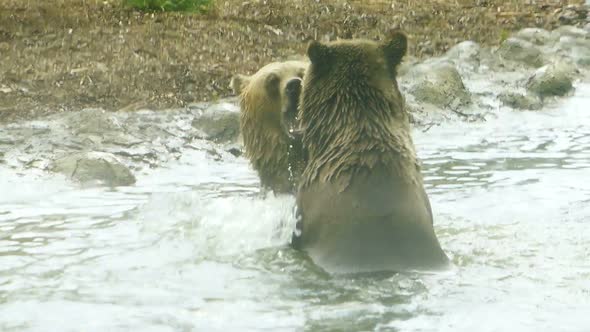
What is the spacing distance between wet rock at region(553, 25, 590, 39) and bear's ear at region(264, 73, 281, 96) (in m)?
8.67

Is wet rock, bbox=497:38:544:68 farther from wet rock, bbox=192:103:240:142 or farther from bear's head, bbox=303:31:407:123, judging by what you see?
bear's head, bbox=303:31:407:123

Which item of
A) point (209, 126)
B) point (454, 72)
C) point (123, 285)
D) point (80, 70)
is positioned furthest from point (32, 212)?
point (454, 72)

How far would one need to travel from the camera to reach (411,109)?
12.6 metres

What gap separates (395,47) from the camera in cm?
678

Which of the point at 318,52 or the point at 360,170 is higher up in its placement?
the point at 318,52

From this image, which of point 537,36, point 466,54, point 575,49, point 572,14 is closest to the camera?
point 466,54

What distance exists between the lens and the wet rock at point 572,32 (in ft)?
51.9

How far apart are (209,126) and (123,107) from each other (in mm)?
1044

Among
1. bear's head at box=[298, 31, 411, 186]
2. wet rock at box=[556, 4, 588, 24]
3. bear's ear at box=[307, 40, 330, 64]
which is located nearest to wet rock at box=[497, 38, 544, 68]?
wet rock at box=[556, 4, 588, 24]

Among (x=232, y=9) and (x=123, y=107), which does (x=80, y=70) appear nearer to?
(x=123, y=107)

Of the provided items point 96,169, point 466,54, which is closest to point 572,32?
point 466,54

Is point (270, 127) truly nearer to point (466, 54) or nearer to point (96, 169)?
point (96, 169)

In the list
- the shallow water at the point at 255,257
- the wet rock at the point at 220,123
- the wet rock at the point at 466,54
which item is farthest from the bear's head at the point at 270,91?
the wet rock at the point at 466,54

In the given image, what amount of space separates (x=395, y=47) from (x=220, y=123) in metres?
5.00
